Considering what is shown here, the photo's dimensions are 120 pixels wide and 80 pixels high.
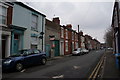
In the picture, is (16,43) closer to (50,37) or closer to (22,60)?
(22,60)

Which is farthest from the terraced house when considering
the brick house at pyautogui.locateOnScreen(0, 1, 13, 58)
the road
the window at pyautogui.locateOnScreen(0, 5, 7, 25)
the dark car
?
the road

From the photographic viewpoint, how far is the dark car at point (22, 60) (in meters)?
9.51

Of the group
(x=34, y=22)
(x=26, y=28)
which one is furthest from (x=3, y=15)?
(x=34, y=22)

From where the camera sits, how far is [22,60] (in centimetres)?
1027

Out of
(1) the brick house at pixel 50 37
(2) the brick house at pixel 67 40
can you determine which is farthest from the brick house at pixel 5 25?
(2) the brick house at pixel 67 40

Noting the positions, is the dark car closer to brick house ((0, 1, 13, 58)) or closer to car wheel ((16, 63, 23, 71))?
car wheel ((16, 63, 23, 71))

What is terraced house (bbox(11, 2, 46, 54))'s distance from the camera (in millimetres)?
14579

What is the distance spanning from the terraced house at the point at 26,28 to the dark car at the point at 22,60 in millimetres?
3339

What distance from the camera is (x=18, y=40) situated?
15.4 m

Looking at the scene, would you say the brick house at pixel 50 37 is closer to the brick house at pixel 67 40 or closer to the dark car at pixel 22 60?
the brick house at pixel 67 40

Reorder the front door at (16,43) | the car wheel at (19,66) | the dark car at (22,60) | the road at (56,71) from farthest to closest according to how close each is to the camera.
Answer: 1. the front door at (16,43)
2. the car wheel at (19,66)
3. the dark car at (22,60)
4. the road at (56,71)

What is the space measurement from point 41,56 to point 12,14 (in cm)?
550

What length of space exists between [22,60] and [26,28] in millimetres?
6597

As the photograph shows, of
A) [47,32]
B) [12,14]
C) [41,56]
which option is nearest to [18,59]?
[41,56]
